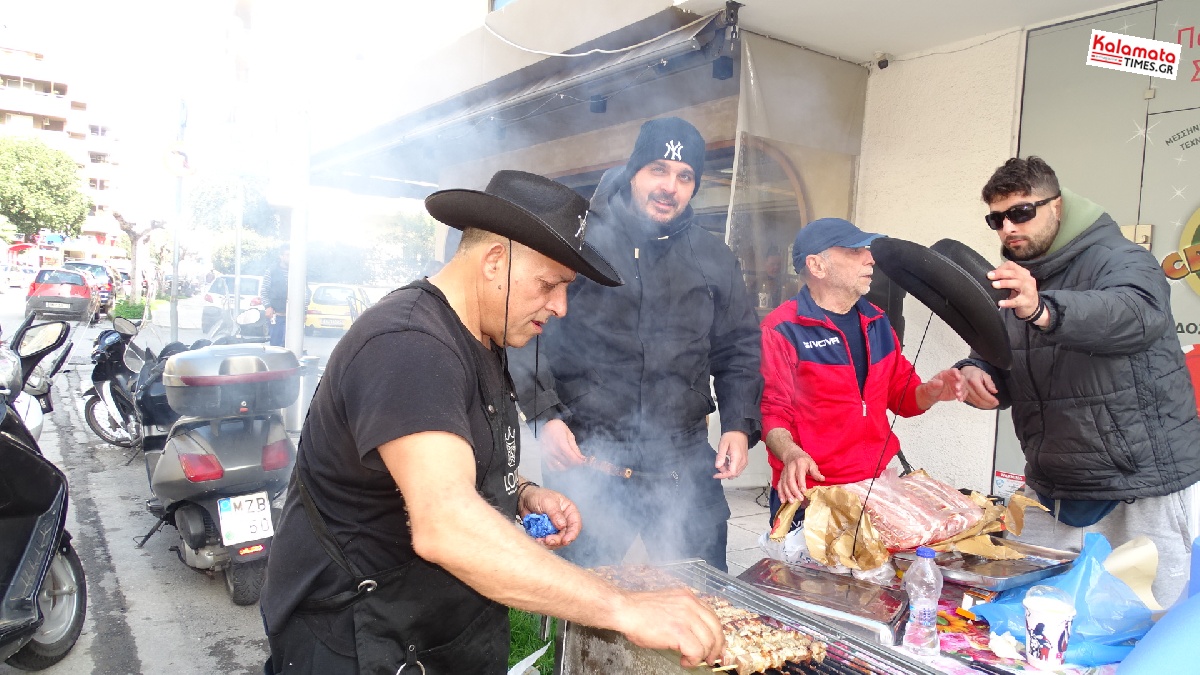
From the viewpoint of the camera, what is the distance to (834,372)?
301cm

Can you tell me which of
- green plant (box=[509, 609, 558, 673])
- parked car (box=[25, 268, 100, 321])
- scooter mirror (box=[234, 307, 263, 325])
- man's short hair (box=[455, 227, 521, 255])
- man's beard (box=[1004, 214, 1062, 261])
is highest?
man's beard (box=[1004, 214, 1062, 261])

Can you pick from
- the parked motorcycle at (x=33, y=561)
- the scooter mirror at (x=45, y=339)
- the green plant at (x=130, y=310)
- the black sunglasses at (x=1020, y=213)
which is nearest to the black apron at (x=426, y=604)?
the black sunglasses at (x=1020, y=213)

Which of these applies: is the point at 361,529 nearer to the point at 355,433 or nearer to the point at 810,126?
the point at 355,433

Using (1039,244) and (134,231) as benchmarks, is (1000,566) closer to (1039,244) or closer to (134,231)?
(1039,244)

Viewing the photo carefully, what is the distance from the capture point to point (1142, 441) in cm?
257

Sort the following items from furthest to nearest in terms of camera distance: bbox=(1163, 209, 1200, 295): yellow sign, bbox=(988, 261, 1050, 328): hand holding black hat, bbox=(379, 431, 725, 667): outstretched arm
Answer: bbox=(1163, 209, 1200, 295): yellow sign < bbox=(988, 261, 1050, 328): hand holding black hat < bbox=(379, 431, 725, 667): outstretched arm

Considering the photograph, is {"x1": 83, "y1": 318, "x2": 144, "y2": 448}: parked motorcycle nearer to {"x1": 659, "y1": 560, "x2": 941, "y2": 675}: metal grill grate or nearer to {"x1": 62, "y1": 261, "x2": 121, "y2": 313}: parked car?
{"x1": 659, "y1": 560, "x2": 941, "y2": 675}: metal grill grate

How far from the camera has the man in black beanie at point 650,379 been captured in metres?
3.04

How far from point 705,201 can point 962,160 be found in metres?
3.14

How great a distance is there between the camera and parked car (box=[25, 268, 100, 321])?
21.5 metres

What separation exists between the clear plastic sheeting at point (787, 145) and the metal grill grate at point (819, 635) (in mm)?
3559

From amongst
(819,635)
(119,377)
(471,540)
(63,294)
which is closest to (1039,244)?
(819,635)

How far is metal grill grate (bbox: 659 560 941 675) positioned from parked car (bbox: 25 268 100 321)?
24.3m

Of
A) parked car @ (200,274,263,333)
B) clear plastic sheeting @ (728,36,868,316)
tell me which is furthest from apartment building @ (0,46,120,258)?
clear plastic sheeting @ (728,36,868,316)
